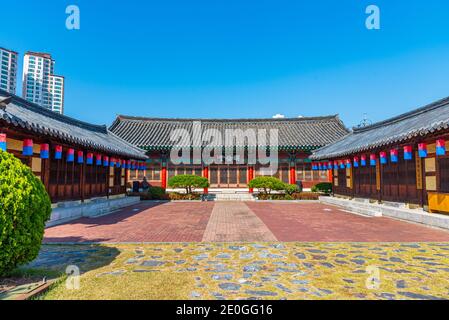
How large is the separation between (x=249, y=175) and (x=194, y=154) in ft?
16.9

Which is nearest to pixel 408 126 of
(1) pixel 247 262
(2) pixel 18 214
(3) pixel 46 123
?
(1) pixel 247 262

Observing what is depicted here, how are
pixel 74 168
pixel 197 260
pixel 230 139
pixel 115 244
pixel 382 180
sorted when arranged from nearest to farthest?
pixel 197 260 < pixel 115 244 < pixel 74 168 < pixel 382 180 < pixel 230 139

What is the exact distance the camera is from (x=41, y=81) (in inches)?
4481

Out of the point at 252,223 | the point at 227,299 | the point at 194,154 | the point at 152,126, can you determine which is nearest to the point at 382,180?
the point at 252,223

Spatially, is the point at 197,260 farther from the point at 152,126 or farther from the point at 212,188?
the point at 152,126

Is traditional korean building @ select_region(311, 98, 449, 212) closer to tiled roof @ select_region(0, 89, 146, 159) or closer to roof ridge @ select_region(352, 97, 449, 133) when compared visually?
roof ridge @ select_region(352, 97, 449, 133)

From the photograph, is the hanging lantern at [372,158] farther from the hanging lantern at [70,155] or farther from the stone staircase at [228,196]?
the hanging lantern at [70,155]

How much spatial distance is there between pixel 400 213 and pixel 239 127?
A: 19.0 m

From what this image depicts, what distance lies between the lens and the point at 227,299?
130 inches

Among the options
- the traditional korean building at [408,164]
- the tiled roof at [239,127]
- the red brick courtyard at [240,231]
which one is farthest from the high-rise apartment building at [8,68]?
the traditional korean building at [408,164]

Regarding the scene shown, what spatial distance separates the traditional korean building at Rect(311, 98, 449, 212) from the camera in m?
8.63

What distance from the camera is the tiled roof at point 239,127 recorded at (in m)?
22.1

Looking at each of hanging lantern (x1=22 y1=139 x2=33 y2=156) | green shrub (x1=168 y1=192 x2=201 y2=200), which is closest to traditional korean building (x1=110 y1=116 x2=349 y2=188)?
green shrub (x1=168 y1=192 x2=201 y2=200)
